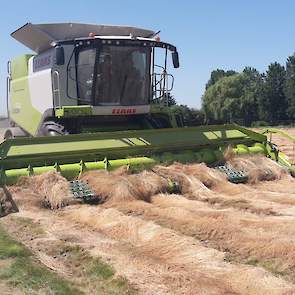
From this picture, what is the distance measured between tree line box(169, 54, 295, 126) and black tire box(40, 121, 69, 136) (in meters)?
44.8

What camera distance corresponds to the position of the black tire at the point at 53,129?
8.94 metres

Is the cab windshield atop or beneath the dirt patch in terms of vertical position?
atop

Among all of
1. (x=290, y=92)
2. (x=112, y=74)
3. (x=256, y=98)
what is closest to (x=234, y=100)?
(x=256, y=98)

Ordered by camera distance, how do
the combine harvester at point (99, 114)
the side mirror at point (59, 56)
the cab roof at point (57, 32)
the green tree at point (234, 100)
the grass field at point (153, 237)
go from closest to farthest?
the grass field at point (153, 237) < the combine harvester at point (99, 114) < the side mirror at point (59, 56) < the cab roof at point (57, 32) < the green tree at point (234, 100)

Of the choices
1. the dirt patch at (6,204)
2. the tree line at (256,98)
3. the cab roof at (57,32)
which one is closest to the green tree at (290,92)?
the tree line at (256,98)

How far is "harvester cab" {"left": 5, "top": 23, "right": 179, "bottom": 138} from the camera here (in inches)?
348

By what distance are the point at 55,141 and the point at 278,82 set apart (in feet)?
180

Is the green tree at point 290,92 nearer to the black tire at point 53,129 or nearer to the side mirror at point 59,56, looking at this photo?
the black tire at point 53,129

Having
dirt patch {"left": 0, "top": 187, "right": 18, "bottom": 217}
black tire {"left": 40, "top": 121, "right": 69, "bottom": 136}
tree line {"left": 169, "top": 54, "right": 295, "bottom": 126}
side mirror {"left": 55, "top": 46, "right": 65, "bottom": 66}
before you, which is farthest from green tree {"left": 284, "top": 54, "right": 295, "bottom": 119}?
dirt patch {"left": 0, "top": 187, "right": 18, "bottom": 217}

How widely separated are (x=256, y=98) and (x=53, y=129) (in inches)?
2144

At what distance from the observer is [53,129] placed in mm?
9055

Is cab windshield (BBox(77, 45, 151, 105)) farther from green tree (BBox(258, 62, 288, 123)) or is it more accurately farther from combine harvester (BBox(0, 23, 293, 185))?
green tree (BBox(258, 62, 288, 123))

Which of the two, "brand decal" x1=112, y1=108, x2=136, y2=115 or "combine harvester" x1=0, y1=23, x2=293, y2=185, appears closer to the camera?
"combine harvester" x1=0, y1=23, x2=293, y2=185

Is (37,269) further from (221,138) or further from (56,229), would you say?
(221,138)
